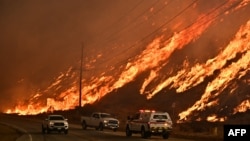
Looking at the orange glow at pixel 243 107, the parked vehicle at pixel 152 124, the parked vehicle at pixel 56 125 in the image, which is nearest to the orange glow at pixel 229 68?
the orange glow at pixel 243 107

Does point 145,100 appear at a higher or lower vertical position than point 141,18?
lower

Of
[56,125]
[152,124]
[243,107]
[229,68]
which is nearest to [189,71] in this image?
[229,68]

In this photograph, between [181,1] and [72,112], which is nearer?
[72,112]

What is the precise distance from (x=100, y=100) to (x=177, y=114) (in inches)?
1216

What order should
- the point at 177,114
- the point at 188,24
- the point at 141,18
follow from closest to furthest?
the point at 177,114 → the point at 188,24 → the point at 141,18

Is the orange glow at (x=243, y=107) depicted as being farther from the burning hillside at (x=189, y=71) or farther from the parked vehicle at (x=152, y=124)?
the parked vehicle at (x=152, y=124)

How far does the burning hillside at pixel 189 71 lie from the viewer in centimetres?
8338

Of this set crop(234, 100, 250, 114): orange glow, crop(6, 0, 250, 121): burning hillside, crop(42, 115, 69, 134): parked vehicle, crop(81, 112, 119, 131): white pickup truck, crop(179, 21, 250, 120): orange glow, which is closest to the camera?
crop(42, 115, 69, 134): parked vehicle

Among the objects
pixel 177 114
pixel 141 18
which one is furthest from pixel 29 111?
pixel 177 114

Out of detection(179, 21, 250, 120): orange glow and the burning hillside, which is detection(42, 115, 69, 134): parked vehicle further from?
detection(179, 21, 250, 120): orange glow

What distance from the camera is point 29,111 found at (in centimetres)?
13725

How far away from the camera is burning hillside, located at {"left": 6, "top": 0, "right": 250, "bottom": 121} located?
274 feet

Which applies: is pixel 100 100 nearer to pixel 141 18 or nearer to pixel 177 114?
pixel 177 114

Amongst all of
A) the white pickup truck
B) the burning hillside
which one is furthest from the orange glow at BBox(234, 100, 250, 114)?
the white pickup truck
